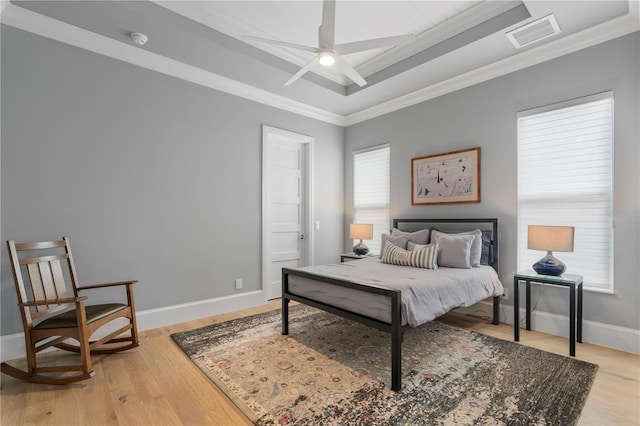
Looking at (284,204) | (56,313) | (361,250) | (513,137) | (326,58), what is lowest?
(56,313)

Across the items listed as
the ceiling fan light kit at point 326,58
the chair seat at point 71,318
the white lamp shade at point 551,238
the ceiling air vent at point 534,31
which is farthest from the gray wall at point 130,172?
the white lamp shade at point 551,238

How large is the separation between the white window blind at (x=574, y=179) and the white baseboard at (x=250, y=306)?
387 mm

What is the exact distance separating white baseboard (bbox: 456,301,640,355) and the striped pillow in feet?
3.46

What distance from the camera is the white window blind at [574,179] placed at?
9.29 ft

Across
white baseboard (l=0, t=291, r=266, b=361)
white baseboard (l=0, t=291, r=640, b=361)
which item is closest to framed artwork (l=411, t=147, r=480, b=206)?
white baseboard (l=0, t=291, r=640, b=361)

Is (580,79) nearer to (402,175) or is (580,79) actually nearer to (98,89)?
(402,175)

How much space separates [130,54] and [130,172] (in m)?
1.21

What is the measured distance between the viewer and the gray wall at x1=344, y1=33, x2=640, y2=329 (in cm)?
268

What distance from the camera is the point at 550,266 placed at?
9.30ft

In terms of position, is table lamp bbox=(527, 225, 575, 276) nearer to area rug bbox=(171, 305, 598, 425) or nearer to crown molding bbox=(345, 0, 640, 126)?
area rug bbox=(171, 305, 598, 425)

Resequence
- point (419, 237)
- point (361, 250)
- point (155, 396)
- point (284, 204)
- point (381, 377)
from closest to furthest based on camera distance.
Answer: point (155, 396) < point (381, 377) < point (419, 237) < point (361, 250) < point (284, 204)

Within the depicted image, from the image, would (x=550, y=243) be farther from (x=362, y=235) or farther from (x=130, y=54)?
A: (x=130, y=54)

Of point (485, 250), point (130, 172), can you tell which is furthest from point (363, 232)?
point (130, 172)

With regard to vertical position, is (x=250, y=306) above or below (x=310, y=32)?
below
